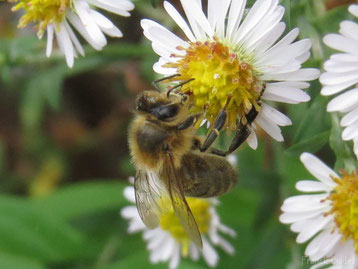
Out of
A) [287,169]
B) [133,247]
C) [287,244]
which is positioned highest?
[133,247]

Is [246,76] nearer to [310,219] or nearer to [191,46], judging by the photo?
[191,46]

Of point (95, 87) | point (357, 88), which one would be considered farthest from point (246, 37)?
point (95, 87)

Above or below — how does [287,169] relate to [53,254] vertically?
below

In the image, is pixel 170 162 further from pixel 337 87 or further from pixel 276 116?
pixel 337 87

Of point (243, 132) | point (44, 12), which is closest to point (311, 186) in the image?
point (243, 132)

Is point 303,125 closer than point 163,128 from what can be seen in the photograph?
No

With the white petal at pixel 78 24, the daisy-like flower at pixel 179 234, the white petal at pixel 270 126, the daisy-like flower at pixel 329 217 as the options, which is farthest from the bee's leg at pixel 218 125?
the daisy-like flower at pixel 179 234

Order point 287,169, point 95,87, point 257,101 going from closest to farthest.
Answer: point 257,101, point 287,169, point 95,87
